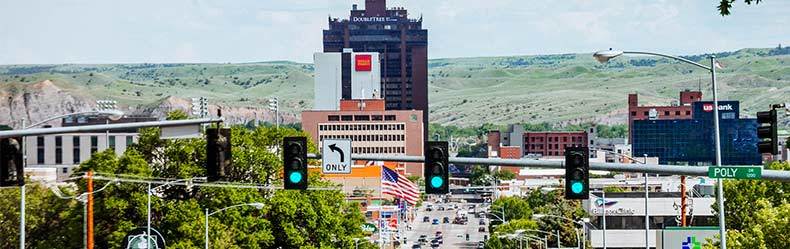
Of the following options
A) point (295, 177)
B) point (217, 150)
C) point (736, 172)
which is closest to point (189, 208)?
point (295, 177)

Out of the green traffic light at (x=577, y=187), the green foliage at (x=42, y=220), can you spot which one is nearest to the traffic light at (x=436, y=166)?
the green traffic light at (x=577, y=187)

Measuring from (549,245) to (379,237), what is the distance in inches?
963

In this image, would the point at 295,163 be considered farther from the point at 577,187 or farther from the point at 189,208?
the point at 189,208

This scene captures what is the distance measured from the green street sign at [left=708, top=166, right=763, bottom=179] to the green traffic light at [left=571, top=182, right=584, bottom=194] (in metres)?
2.95

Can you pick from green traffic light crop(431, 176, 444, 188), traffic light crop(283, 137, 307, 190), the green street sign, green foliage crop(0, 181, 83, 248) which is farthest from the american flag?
the green street sign

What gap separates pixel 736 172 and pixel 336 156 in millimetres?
11532

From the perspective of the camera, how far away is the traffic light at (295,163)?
39500 millimetres

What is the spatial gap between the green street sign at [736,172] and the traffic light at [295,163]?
896cm

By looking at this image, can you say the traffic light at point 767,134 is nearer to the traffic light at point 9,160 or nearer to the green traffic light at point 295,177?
the green traffic light at point 295,177

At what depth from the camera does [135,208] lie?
314 ft

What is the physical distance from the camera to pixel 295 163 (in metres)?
39.6

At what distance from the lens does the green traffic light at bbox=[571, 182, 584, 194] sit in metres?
37.7

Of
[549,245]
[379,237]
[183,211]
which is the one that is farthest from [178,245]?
[379,237]

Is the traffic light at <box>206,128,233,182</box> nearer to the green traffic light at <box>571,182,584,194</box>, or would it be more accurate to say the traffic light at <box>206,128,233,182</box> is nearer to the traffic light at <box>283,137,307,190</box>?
the traffic light at <box>283,137,307,190</box>
